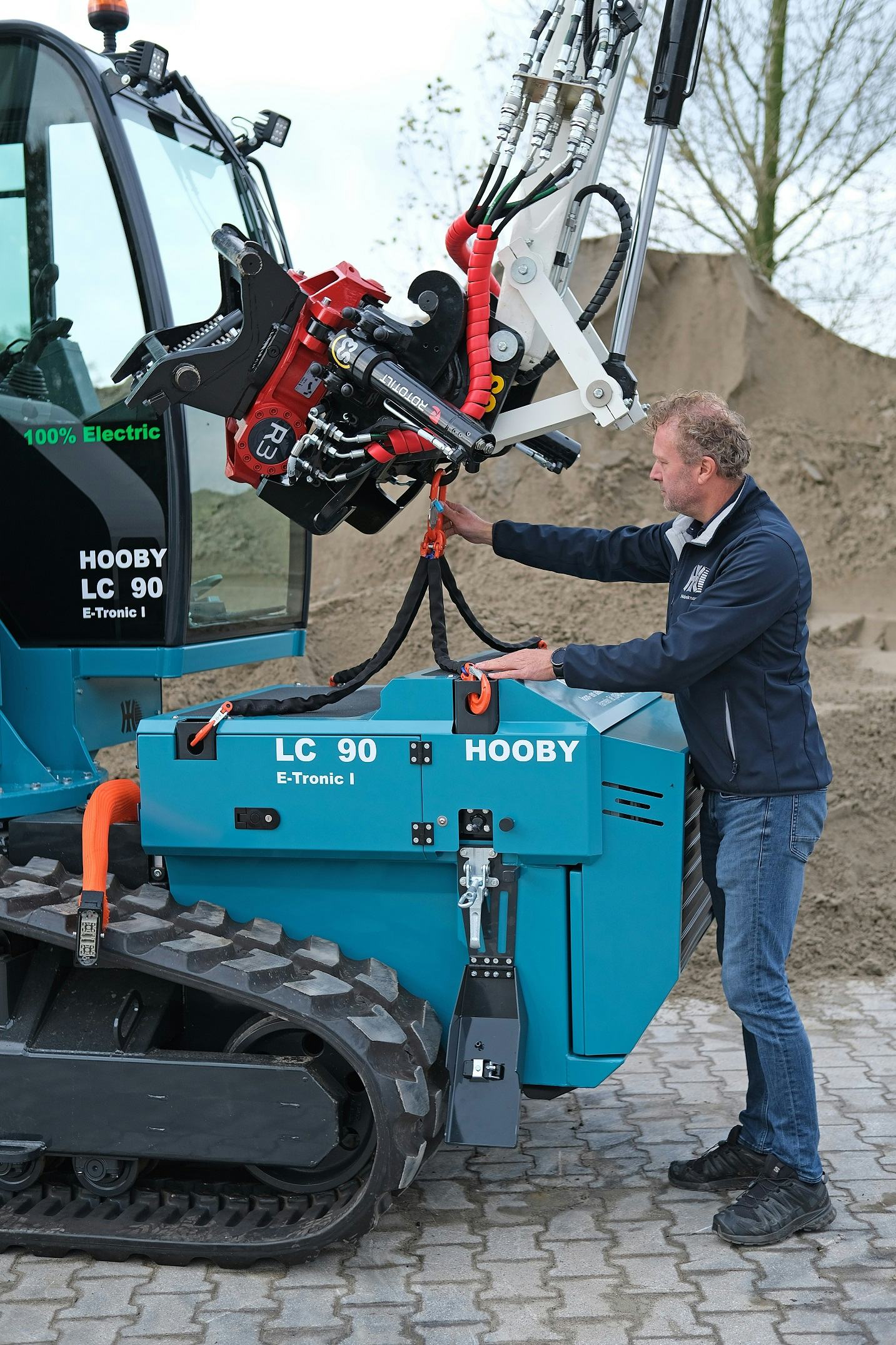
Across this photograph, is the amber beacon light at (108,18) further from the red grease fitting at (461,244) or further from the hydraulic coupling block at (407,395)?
the hydraulic coupling block at (407,395)

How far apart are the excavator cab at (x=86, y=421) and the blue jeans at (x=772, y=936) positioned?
1.59m

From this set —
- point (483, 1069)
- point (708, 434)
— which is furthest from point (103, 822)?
point (708, 434)

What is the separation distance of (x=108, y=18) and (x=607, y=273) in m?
1.87

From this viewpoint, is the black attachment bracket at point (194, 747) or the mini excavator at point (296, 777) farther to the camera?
the black attachment bracket at point (194, 747)

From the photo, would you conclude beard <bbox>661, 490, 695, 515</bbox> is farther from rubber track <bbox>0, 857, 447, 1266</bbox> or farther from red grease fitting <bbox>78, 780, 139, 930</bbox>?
red grease fitting <bbox>78, 780, 139, 930</bbox>

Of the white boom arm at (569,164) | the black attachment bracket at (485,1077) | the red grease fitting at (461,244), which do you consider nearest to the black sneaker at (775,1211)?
the black attachment bracket at (485,1077)

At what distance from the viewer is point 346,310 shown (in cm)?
323

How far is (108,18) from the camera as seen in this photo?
13.5 feet

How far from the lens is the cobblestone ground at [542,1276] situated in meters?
2.96

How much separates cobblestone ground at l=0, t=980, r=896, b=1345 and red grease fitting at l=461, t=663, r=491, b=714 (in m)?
1.35

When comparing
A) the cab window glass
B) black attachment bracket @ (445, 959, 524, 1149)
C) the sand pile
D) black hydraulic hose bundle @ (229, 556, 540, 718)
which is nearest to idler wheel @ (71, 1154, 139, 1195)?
black attachment bracket @ (445, 959, 524, 1149)

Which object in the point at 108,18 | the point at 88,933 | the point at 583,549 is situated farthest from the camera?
the point at 108,18

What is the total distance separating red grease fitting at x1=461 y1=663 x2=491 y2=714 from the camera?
3.18 meters

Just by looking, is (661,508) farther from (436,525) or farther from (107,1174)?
(107,1174)
